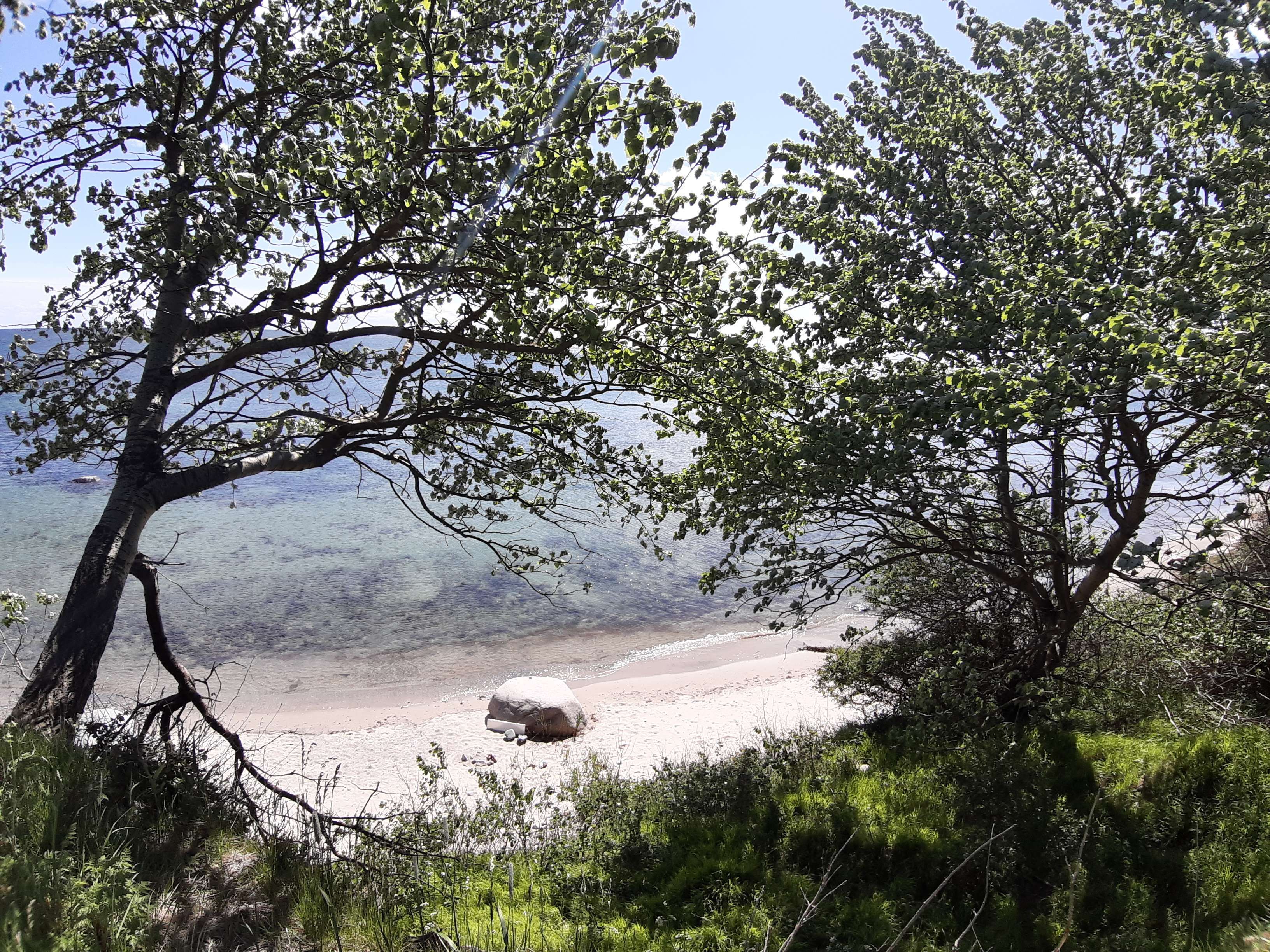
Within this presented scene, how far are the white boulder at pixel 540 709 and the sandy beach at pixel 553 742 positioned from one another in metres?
0.30

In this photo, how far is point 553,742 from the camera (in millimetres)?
14875

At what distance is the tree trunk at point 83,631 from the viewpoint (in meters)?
5.89

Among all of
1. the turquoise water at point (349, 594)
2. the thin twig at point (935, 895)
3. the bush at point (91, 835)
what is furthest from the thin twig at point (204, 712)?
the turquoise water at point (349, 594)

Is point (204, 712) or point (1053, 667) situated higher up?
point (204, 712)

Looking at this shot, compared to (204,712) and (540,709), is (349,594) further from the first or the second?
(204,712)

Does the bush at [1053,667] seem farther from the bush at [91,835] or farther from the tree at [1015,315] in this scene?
the bush at [91,835]

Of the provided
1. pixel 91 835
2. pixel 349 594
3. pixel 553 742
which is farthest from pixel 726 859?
pixel 349 594

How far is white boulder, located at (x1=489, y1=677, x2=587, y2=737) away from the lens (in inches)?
594

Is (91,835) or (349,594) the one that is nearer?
(91,835)

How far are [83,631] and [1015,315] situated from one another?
26.5 ft

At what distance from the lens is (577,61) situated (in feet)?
16.4

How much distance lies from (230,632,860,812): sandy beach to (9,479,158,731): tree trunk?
4375 millimetres

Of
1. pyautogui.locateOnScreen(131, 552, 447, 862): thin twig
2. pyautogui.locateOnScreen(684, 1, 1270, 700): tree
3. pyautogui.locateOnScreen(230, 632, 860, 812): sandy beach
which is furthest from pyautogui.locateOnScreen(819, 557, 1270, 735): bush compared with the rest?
pyautogui.locateOnScreen(131, 552, 447, 862): thin twig

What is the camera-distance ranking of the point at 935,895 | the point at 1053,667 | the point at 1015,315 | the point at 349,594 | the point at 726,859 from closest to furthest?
the point at 935,895, the point at 1015,315, the point at 726,859, the point at 1053,667, the point at 349,594
